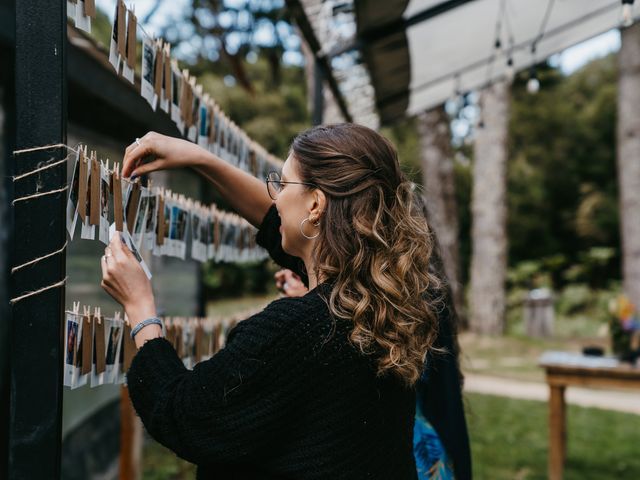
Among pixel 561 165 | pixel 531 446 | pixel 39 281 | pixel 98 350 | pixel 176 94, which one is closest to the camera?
pixel 39 281

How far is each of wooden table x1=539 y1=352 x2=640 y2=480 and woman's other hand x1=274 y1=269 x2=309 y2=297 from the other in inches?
101

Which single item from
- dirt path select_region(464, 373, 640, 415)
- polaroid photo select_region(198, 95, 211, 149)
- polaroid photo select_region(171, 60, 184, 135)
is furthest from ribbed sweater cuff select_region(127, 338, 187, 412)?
dirt path select_region(464, 373, 640, 415)

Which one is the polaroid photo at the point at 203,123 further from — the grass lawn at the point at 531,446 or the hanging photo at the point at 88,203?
the grass lawn at the point at 531,446

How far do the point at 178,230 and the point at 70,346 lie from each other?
55 cm

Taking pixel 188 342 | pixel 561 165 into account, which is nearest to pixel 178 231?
pixel 188 342

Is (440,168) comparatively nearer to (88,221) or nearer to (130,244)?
(130,244)

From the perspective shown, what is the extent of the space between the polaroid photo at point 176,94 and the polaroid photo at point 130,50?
0.27 metres

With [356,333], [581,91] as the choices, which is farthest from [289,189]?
[581,91]

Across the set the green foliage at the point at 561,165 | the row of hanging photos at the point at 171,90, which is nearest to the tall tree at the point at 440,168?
the row of hanging photos at the point at 171,90

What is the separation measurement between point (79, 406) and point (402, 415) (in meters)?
3.39

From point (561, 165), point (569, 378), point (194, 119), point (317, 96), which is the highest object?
point (561, 165)

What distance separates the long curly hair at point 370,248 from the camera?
1.42 m

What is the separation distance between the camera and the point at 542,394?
333 inches

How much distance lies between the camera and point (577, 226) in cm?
2038
